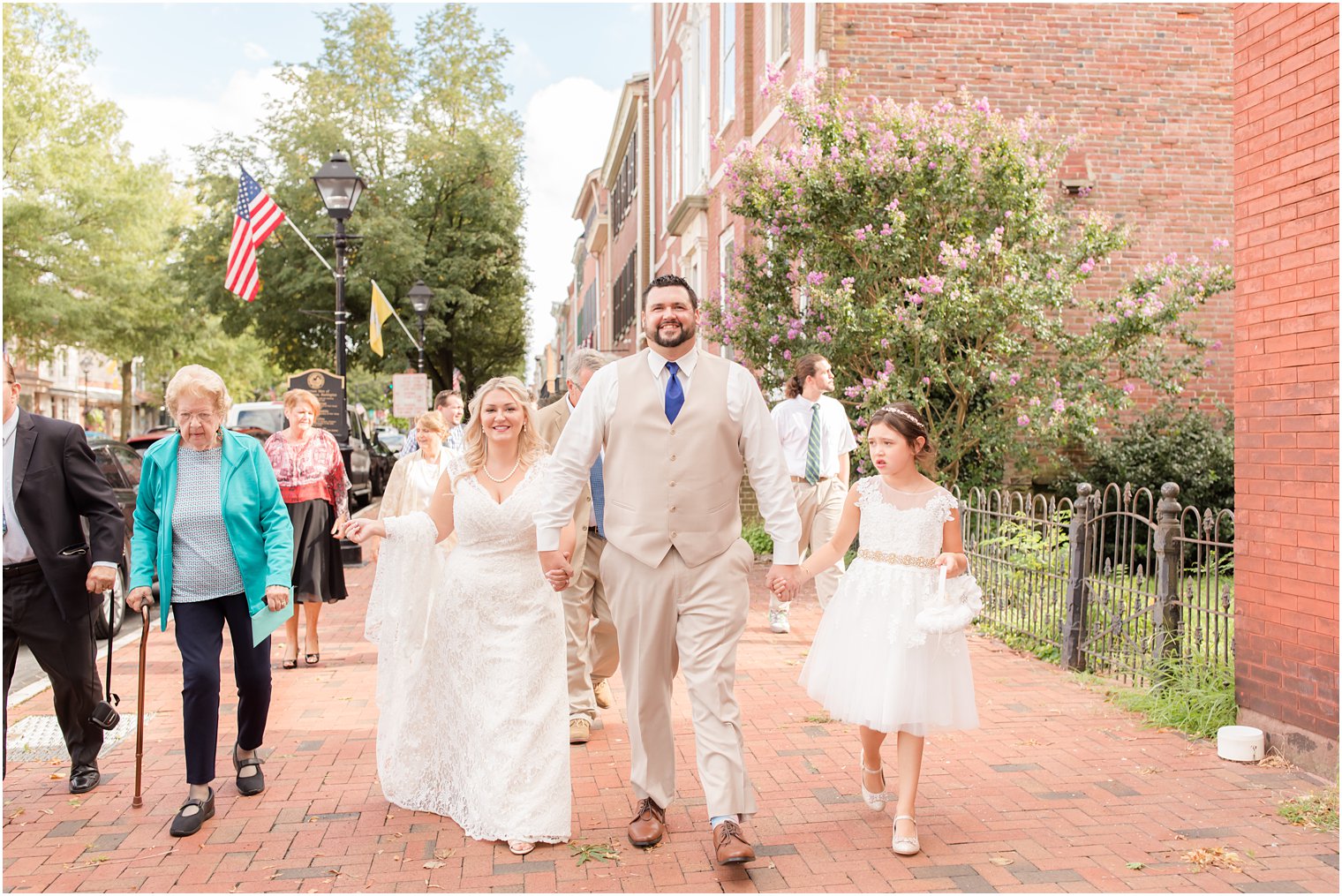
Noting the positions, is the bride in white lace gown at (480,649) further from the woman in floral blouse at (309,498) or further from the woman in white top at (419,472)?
the woman in floral blouse at (309,498)

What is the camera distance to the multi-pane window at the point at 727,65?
17938 millimetres

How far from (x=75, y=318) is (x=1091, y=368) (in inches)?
1073

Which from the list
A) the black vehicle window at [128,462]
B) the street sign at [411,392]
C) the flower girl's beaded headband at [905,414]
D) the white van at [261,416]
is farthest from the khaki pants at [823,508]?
the street sign at [411,392]

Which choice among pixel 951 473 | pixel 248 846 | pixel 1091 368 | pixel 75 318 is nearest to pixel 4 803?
pixel 248 846

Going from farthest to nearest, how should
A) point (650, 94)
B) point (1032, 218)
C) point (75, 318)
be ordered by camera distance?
point (75, 318) < point (650, 94) < point (1032, 218)

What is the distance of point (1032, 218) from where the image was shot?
1134cm

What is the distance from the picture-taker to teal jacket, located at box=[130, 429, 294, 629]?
4906 mm

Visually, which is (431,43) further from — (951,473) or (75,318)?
(951,473)

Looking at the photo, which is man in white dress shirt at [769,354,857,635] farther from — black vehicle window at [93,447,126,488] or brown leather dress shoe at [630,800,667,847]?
black vehicle window at [93,447,126,488]

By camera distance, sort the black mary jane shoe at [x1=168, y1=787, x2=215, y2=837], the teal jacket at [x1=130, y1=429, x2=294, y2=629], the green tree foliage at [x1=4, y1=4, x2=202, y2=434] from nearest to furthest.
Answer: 1. the black mary jane shoe at [x1=168, y1=787, x2=215, y2=837]
2. the teal jacket at [x1=130, y1=429, x2=294, y2=629]
3. the green tree foliage at [x1=4, y1=4, x2=202, y2=434]

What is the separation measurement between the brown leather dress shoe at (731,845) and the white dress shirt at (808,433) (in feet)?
14.8

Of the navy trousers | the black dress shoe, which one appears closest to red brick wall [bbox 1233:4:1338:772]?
the navy trousers

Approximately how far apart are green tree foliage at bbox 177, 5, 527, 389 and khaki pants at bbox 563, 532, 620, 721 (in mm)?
25400

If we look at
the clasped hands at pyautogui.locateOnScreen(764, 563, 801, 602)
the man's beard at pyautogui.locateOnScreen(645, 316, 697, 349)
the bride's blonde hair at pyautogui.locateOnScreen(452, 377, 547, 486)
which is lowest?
the clasped hands at pyautogui.locateOnScreen(764, 563, 801, 602)
